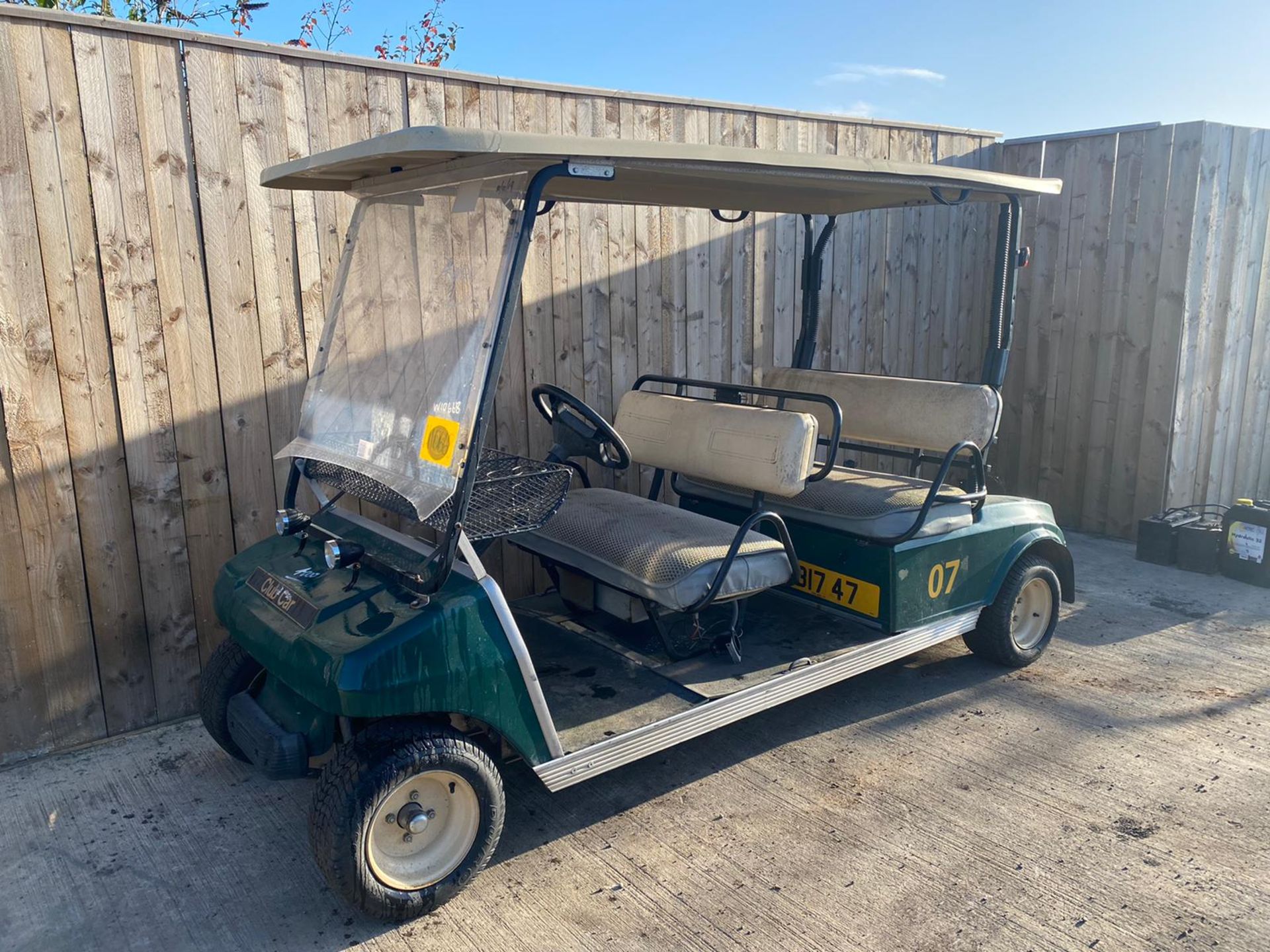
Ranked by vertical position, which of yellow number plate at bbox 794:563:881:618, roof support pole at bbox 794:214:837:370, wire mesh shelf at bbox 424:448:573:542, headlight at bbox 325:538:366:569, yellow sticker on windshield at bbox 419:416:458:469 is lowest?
yellow number plate at bbox 794:563:881:618

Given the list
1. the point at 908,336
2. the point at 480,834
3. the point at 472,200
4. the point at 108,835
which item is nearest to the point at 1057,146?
the point at 908,336

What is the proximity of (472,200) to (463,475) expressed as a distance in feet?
2.66

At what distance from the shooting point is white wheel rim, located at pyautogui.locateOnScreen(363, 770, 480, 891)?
255cm

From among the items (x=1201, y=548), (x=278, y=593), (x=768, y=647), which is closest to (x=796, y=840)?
(x=768, y=647)

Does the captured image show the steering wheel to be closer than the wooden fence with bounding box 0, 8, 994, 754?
No

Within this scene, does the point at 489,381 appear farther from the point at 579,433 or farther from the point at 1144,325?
the point at 1144,325

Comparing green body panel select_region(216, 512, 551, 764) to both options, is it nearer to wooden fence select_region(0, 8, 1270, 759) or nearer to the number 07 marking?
wooden fence select_region(0, 8, 1270, 759)

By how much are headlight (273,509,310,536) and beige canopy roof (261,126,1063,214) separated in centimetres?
106

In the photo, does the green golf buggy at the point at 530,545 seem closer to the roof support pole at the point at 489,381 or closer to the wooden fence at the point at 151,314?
the roof support pole at the point at 489,381

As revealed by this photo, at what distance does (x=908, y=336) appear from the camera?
6.21 metres

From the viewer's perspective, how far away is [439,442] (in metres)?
2.64

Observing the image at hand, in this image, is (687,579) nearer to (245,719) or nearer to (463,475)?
(463,475)

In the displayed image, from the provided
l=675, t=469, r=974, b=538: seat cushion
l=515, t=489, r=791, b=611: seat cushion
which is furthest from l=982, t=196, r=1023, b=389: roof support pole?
l=515, t=489, r=791, b=611: seat cushion

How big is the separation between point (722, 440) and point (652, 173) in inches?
45.0
